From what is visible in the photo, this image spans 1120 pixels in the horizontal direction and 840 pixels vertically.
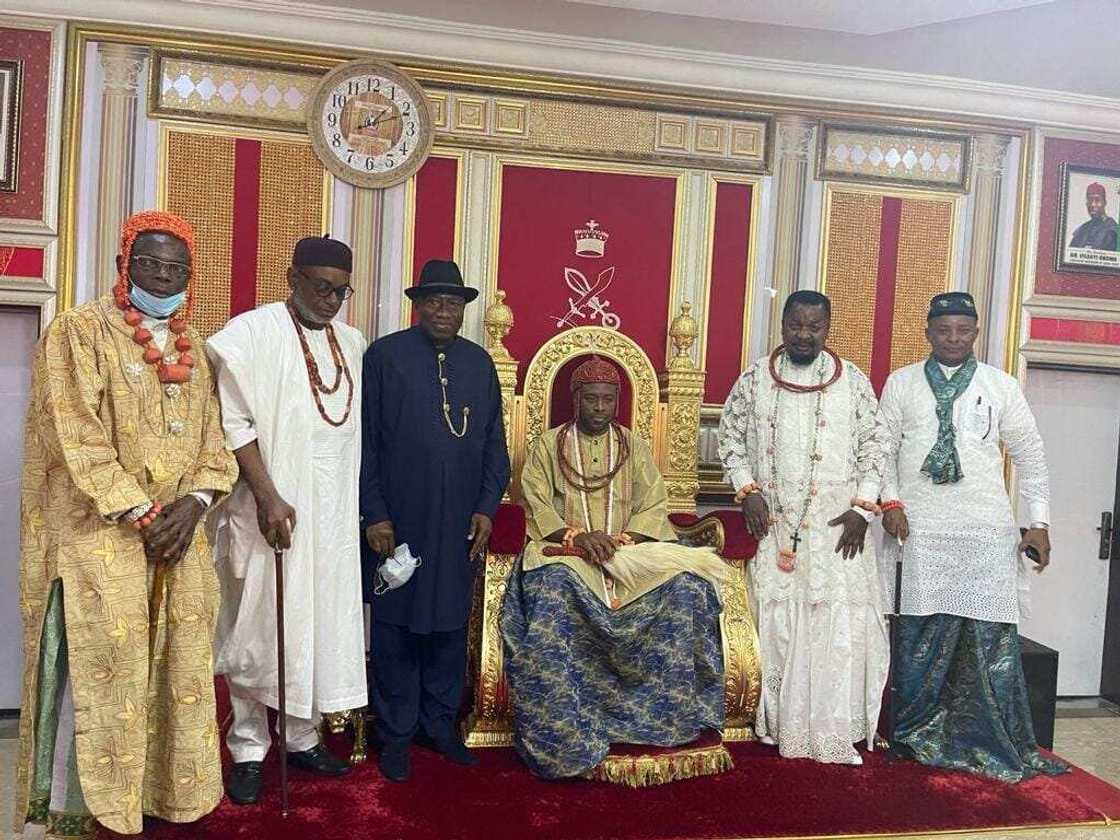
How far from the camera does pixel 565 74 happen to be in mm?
5320

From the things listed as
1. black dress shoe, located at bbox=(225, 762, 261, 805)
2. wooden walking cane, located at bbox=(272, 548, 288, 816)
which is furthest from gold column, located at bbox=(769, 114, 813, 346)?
Result: black dress shoe, located at bbox=(225, 762, 261, 805)

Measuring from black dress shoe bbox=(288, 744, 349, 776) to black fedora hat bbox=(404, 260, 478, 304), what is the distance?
1.88m

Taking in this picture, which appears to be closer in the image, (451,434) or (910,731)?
(451,434)

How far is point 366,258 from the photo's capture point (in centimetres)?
520

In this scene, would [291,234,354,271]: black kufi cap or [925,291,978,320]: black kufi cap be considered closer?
[291,234,354,271]: black kufi cap

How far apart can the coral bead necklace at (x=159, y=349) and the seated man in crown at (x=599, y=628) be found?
5.33 feet

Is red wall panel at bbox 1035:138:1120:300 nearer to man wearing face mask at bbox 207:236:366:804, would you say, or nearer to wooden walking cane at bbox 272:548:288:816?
man wearing face mask at bbox 207:236:366:804

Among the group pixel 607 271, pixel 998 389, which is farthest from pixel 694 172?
pixel 998 389

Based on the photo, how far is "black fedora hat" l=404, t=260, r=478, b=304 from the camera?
13.3ft

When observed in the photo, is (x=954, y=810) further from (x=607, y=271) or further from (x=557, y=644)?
(x=607, y=271)

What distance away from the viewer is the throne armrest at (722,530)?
4.43 metres

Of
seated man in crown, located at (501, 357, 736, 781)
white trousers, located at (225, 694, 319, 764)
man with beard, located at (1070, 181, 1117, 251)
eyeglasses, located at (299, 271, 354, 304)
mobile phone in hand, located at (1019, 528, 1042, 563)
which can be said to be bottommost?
white trousers, located at (225, 694, 319, 764)

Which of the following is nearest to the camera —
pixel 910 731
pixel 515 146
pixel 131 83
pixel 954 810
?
pixel 954 810

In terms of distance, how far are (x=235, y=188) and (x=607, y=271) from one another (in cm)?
199
